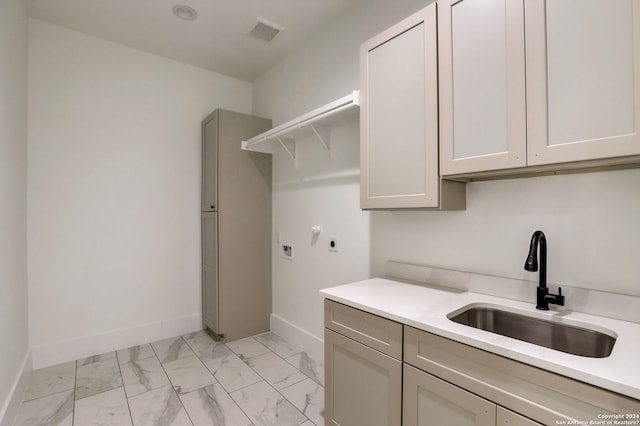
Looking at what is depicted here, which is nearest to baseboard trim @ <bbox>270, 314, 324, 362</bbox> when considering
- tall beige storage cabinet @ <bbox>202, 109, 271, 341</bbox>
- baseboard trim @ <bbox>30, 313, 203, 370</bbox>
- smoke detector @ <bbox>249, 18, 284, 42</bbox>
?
tall beige storage cabinet @ <bbox>202, 109, 271, 341</bbox>

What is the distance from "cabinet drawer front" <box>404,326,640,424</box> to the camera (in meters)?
0.84

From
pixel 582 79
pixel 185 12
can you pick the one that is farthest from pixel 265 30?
pixel 582 79

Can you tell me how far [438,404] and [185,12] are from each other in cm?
307

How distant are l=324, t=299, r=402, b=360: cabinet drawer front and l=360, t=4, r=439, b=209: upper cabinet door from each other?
0.60m

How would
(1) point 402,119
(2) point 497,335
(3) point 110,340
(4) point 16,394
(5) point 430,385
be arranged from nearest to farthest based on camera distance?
(2) point 497,335 → (5) point 430,385 → (1) point 402,119 → (4) point 16,394 → (3) point 110,340

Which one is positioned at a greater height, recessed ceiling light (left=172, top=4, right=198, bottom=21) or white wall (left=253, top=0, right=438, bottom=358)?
recessed ceiling light (left=172, top=4, right=198, bottom=21)

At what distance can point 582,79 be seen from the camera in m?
1.07

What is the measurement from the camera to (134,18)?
2.51 m

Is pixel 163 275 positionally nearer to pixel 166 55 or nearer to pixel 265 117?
pixel 265 117

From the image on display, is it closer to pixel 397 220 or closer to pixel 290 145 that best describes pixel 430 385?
pixel 397 220

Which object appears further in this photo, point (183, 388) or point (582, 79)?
point (183, 388)

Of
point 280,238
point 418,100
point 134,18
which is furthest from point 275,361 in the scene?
point 134,18

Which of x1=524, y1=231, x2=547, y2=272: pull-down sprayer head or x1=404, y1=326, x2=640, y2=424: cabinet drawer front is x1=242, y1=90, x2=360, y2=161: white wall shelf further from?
x1=404, y1=326, x2=640, y2=424: cabinet drawer front

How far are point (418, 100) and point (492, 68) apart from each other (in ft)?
1.16
